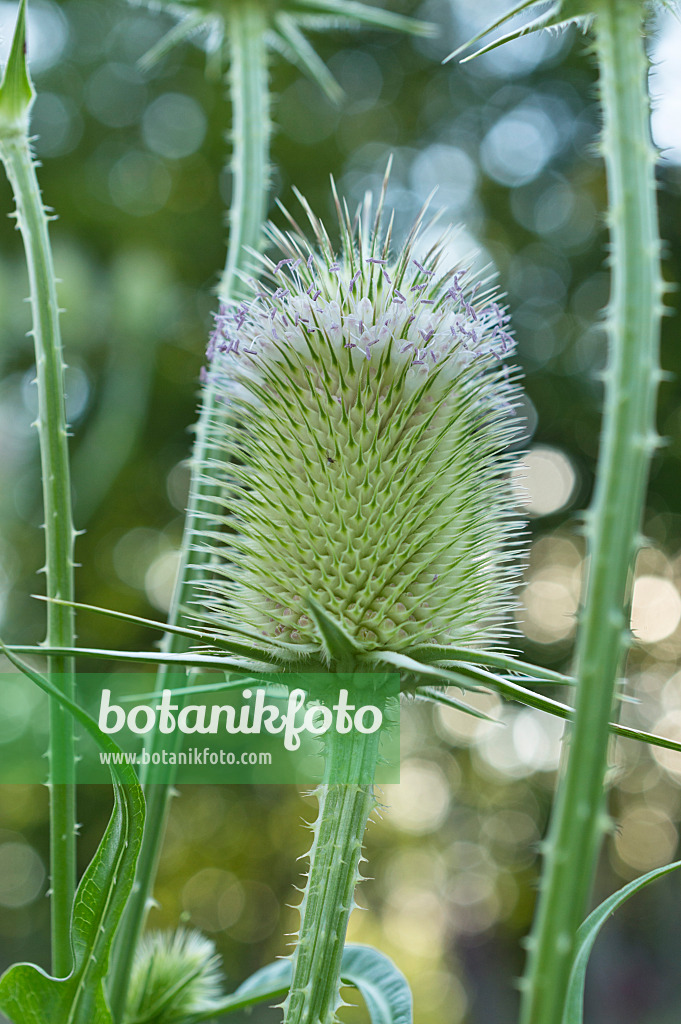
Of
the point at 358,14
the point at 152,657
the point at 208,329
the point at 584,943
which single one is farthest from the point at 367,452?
the point at 208,329

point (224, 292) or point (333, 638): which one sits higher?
point (224, 292)

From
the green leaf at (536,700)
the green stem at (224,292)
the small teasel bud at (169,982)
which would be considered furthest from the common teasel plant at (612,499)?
the small teasel bud at (169,982)

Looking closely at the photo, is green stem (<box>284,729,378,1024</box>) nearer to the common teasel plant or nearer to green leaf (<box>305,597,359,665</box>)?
green leaf (<box>305,597,359,665</box>)

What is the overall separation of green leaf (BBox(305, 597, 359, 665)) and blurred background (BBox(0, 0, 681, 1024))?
4490mm

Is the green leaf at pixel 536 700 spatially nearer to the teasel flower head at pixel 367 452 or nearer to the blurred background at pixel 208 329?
the teasel flower head at pixel 367 452

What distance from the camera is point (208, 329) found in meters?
6.09

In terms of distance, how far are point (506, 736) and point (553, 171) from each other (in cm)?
421

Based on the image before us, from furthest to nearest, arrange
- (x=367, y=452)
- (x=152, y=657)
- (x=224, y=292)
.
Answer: (x=224, y=292) → (x=367, y=452) → (x=152, y=657)

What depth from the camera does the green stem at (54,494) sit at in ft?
2.80

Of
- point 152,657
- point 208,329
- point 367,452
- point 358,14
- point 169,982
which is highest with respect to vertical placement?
point 208,329

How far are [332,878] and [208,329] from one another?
5.62 m

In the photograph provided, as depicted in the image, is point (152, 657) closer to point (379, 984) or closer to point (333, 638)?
point (333, 638)

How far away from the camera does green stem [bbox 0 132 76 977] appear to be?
85 cm

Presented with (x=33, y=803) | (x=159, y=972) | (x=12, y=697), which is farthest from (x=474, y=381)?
(x=33, y=803)
